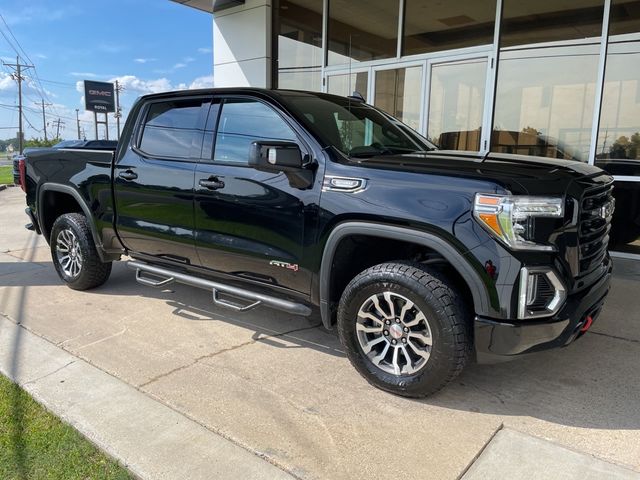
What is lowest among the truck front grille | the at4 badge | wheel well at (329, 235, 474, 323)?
the at4 badge

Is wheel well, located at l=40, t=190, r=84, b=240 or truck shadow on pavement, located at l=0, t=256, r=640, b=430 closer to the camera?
truck shadow on pavement, located at l=0, t=256, r=640, b=430

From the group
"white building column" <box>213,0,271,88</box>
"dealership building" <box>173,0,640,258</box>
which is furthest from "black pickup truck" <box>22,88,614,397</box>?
"white building column" <box>213,0,271,88</box>

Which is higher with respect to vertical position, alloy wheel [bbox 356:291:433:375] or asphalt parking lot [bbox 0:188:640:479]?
alloy wheel [bbox 356:291:433:375]

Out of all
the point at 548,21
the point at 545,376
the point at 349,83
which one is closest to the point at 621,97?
the point at 548,21

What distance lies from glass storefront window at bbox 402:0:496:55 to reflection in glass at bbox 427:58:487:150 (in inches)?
14.5

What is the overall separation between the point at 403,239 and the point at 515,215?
64 cm

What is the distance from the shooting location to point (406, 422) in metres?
2.93

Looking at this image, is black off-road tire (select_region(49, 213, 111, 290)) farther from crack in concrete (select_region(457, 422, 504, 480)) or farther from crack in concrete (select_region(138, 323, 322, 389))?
crack in concrete (select_region(457, 422, 504, 480))

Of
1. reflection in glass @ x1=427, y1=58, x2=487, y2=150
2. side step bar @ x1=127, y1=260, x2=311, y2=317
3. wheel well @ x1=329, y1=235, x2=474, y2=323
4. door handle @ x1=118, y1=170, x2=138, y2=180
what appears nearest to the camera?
wheel well @ x1=329, y1=235, x2=474, y2=323

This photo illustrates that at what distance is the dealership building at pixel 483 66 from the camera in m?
7.11

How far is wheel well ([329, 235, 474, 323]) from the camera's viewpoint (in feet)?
10.6

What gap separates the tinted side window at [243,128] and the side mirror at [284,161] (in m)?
0.35

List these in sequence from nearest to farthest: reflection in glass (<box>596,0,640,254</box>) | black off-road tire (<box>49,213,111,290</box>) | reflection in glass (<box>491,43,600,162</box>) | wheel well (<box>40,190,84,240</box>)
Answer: black off-road tire (<box>49,213,111,290</box>) → wheel well (<box>40,190,84,240</box>) → reflection in glass (<box>596,0,640,254</box>) → reflection in glass (<box>491,43,600,162</box>)

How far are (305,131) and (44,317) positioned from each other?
303 centimetres
